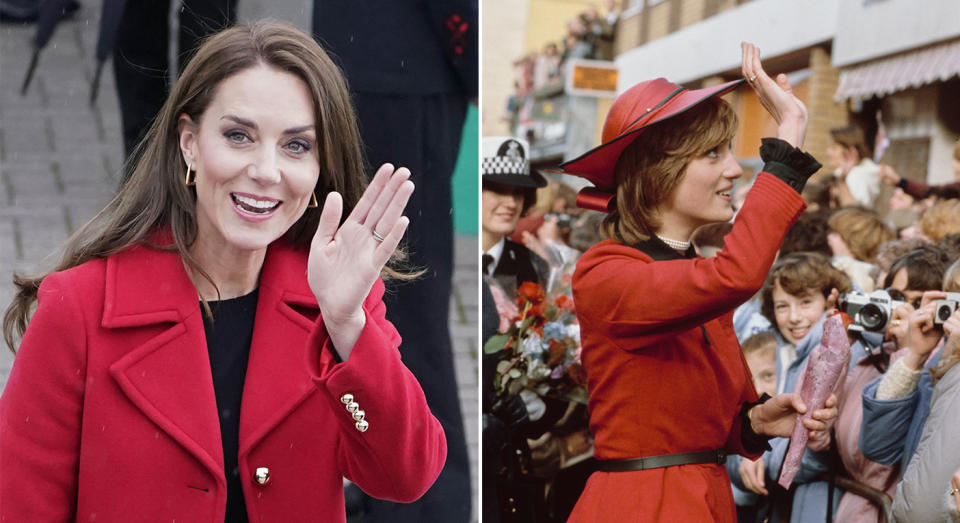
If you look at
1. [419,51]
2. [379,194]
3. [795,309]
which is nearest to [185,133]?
[379,194]

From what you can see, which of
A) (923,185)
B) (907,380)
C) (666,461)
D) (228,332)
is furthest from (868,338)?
(228,332)

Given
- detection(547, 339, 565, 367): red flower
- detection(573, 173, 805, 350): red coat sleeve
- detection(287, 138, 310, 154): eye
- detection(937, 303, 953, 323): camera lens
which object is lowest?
detection(547, 339, 565, 367): red flower

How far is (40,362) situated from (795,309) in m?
1.97

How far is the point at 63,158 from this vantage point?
700 cm

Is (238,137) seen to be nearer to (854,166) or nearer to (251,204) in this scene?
(251,204)

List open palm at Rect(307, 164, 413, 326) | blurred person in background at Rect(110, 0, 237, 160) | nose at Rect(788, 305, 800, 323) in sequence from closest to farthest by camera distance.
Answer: open palm at Rect(307, 164, 413, 326) < nose at Rect(788, 305, 800, 323) < blurred person in background at Rect(110, 0, 237, 160)

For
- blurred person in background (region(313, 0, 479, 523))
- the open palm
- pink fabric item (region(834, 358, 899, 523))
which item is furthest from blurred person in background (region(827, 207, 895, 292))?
the open palm

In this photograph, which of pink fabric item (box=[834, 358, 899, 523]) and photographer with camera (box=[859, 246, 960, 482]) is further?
pink fabric item (box=[834, 358, 899, 523])

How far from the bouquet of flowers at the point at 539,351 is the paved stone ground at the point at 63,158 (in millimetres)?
474

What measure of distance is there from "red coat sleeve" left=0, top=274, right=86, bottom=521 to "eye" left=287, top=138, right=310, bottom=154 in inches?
21.7

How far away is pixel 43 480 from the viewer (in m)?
2.33

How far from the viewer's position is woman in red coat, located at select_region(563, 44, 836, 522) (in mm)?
2389

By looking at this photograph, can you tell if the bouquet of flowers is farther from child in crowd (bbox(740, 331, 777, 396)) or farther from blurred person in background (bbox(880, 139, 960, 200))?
blurred person in background (bbox(880, 139, 960, 200))

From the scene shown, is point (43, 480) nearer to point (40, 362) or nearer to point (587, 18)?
point (40, 362)
